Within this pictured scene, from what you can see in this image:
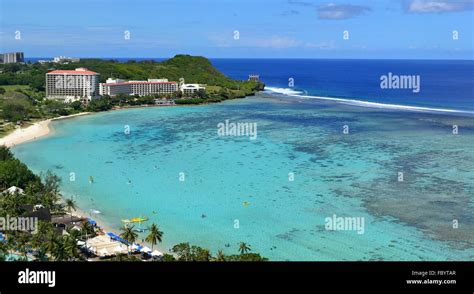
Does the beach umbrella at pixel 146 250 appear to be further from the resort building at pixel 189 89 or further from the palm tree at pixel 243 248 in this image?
the resort building at pixel 189 89

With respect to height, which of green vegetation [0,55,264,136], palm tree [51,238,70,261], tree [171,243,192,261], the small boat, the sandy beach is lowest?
the small boat

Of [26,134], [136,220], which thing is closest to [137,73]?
[26,134]

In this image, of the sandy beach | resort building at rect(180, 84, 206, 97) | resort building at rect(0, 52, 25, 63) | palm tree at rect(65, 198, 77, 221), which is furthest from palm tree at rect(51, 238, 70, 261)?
resort building at rect(0, 52, 25, 63)

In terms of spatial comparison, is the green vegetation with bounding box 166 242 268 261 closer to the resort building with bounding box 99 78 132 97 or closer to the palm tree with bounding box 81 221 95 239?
the palm tree with bounding box 81 221 95 239

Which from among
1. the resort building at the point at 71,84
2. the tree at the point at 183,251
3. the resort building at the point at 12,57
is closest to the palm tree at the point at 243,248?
the tree at the point at 183,251

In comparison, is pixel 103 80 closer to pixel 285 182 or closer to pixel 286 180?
pixel 286 180

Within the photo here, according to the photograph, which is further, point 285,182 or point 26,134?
point 26,134
